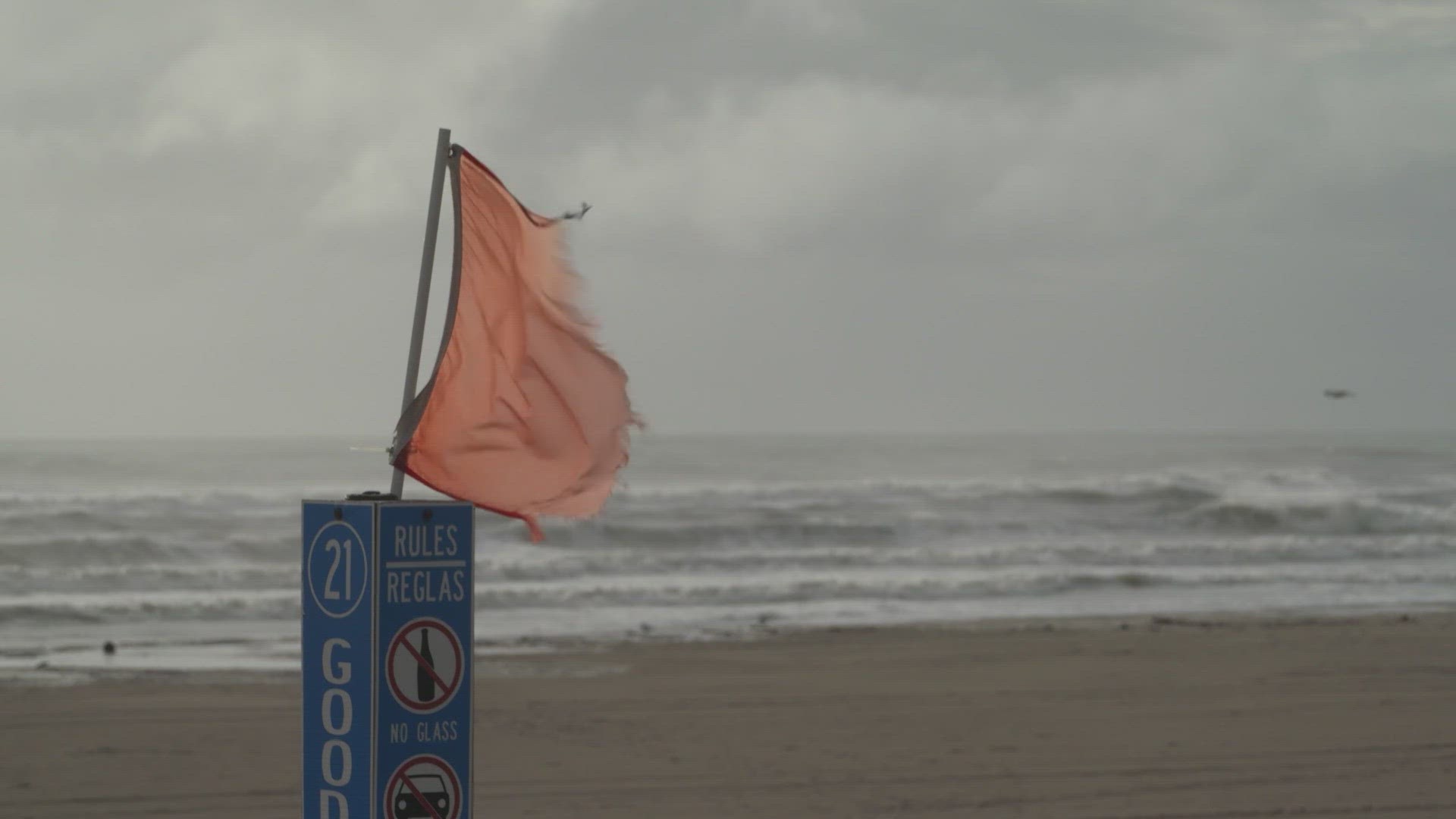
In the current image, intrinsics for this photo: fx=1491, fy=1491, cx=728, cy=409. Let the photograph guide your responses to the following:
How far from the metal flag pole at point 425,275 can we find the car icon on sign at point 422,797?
655 millimetres

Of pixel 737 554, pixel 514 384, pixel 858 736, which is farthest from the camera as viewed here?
pixel 737 554

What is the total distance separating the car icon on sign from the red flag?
696mm

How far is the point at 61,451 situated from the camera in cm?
5844

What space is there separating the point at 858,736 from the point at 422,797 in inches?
264

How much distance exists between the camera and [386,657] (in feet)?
10.7

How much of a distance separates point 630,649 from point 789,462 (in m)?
45.2

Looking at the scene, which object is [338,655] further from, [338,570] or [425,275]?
[425,275]

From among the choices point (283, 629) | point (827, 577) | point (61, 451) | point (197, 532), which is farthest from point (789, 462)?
point (283, 629)

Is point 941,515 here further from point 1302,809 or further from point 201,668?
point 1302,809

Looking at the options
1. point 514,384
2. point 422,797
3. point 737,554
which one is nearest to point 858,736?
point 514,384

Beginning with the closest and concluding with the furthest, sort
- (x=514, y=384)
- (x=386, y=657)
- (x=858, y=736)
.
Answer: (x=386, y=657)
(x=514, y=384)
(x=858, y=736)

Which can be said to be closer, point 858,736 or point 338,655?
point 338,655

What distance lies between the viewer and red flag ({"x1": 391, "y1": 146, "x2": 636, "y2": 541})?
3.77 meters

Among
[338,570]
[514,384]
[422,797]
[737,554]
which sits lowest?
[737,554]
